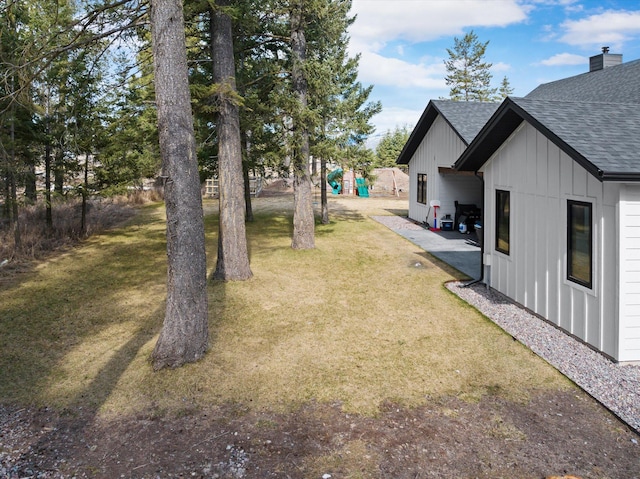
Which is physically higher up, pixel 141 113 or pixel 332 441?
pixel 141 113

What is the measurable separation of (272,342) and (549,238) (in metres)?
4.66

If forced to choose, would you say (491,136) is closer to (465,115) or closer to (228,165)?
(228,165)

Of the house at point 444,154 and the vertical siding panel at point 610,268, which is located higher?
the house at point 444,154

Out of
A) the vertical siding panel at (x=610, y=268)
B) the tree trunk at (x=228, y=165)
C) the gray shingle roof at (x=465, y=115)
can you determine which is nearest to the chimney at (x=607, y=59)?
the gray shingle roof at (x=465, y=115)

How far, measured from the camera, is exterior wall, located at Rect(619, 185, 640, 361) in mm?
5906

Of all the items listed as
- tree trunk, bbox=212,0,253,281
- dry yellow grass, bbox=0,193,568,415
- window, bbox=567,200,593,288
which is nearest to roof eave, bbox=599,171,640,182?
window, bbox=567,200,593,288

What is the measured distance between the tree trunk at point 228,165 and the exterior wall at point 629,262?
23.2 feet

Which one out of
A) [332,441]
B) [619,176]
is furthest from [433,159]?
[332,441]

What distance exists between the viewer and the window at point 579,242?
6547 mm

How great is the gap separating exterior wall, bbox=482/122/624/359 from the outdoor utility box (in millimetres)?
7949

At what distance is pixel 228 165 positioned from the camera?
1030cm

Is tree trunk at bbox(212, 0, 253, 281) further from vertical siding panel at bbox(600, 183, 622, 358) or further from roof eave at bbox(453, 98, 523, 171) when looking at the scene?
vertical siding panel at bbox(600, 183, 622, 358)

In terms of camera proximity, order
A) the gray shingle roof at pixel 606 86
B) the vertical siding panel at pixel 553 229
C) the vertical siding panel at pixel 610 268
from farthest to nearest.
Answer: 1. the gray shingle roof at pixel 606 86
2. the vertical siding panel at pixel 553 229
3. the vertical siding panel at pixel 610 268

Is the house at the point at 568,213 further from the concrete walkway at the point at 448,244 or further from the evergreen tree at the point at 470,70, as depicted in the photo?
the evergreen tree at the point at 470,70
